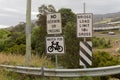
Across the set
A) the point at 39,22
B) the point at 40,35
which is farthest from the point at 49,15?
the point at 39,22

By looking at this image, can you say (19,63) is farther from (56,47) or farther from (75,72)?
(75,72)

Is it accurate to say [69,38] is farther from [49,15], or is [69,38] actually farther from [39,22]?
[39,22]

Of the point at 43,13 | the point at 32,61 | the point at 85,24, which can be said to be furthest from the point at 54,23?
the point at 43,13

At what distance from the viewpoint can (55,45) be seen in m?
14.3

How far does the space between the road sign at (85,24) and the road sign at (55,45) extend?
80 centimetres

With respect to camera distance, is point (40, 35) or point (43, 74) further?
point (40, 35)

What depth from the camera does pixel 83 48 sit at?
14.2 m

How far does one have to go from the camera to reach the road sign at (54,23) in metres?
14.4

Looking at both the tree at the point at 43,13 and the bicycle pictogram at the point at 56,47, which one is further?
the tree at the point at 43,13

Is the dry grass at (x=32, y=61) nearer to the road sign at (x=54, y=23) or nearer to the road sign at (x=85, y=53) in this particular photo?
the road sign at (x=54, y=23)

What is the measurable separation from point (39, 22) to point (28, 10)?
2569 centimetres

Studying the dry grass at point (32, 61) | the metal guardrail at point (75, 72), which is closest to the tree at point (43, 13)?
the dry grass at point (32, 61)

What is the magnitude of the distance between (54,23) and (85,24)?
4.04ft

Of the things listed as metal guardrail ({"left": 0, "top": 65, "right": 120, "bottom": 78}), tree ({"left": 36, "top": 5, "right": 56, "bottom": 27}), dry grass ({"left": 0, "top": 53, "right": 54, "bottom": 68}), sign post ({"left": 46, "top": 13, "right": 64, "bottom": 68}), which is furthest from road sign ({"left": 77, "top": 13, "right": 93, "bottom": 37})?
tree ({"left": 36, "top": 5, "right": 56, "bottom": 27})
